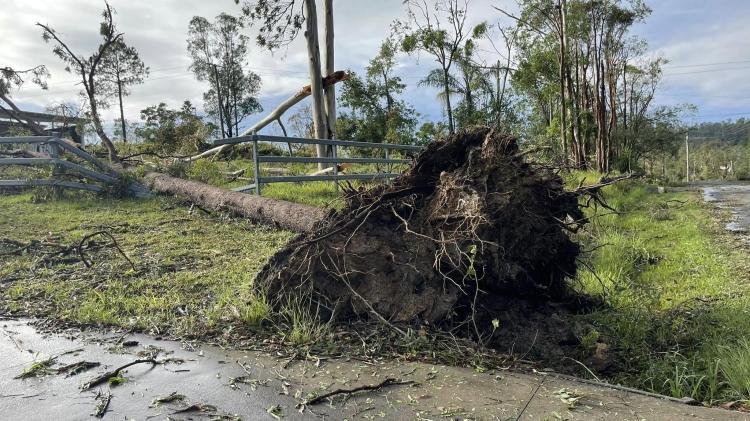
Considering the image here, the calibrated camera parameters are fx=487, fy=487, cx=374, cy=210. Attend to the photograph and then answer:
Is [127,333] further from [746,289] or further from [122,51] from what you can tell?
[122,51]

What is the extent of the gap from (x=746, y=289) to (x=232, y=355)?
494 centimetres

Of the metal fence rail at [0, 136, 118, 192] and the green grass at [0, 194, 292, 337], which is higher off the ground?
the metal fence rail at [0, 136, 118, 192]

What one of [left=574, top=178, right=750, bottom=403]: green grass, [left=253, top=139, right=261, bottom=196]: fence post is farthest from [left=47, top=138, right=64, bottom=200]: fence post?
[left=574, top=178, right=750, bottom=403]: green grass

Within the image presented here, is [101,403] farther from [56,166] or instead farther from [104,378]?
[56,166]

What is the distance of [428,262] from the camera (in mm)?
3832

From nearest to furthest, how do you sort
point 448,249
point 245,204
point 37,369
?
point 37,369
point 448,249
point 245,204

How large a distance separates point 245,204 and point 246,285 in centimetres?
386

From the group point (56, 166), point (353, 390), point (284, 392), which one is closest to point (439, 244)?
point (353, 390)

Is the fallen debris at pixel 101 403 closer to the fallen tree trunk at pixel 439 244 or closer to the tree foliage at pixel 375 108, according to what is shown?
the fallen tree trunk at pixel 439 244

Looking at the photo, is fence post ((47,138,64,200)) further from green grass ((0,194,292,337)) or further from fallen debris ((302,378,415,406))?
fallen debris ((302,378,415,406))

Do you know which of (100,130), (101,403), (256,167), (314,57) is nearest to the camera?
(101,403)

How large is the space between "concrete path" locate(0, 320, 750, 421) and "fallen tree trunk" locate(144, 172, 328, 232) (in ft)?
8.97

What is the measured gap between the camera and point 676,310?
440 cm

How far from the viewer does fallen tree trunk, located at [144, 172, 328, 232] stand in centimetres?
680
